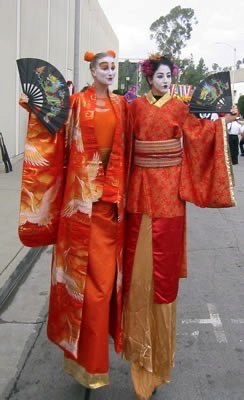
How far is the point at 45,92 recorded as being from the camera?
8.75 feet

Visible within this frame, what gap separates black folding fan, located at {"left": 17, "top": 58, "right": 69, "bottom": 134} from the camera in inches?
104

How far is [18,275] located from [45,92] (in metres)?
2.66

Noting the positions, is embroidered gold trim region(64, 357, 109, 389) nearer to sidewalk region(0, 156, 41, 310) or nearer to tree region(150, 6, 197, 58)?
sidewalk region(0, 156, 41, 310)

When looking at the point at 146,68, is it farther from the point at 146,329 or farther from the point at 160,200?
the point at 146,329

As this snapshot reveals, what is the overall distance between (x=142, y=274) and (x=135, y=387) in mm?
587

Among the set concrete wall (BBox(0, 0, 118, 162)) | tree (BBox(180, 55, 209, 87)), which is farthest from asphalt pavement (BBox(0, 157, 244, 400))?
tree (BBox(180, 55, 209, 87))

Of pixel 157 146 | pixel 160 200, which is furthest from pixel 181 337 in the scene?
pixel 157 146

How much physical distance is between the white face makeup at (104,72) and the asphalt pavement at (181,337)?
1.65 m

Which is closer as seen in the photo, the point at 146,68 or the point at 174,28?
the point at 146,68

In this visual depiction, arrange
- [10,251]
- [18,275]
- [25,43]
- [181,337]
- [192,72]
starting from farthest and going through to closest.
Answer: [192,72] < [25,43] < [10,251] < [18,275] < [181,337]

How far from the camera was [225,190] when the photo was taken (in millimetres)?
2791

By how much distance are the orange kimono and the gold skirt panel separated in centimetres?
11

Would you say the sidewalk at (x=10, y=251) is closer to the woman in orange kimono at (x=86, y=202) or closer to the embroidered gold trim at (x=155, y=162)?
the woman in orange kimono at (x=86, y=202)

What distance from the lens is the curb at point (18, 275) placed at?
4368 millimetres
